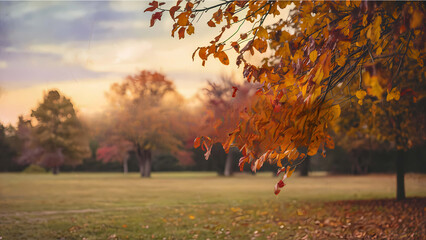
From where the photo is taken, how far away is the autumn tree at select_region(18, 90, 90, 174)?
43781 millimetres

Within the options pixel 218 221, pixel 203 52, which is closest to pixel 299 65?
pixel 203 52

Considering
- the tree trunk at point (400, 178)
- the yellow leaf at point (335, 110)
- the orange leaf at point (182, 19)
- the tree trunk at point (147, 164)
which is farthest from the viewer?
the tree trunk at point (147, 164)

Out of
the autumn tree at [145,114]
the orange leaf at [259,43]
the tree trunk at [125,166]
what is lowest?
the tree trunk at [125,166]

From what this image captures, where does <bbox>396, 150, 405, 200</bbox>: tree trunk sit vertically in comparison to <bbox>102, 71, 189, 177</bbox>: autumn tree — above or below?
below

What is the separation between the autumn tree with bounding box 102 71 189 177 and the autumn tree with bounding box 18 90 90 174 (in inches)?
283

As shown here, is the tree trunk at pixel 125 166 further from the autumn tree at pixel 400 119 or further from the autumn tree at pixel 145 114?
the autumn tree at pixel 400 119

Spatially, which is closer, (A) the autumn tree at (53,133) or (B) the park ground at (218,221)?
(B) the park ground at (218,221)

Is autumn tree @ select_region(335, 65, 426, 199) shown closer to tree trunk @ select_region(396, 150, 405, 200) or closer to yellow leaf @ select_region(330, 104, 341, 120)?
tree trunk @ select_region(396, 150, 405, 200)

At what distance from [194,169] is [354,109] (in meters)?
42.7

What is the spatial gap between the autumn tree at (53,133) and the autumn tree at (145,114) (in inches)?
283

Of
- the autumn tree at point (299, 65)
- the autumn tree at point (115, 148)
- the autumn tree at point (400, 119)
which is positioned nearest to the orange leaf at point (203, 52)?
the autumn tree at point (299, 65)

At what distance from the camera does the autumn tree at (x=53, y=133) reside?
1724 inches

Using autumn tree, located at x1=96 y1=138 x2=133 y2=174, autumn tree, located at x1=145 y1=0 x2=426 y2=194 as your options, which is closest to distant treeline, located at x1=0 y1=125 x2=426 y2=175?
autumn tree, located at x1=96 y1=138 x2=133 y2=174

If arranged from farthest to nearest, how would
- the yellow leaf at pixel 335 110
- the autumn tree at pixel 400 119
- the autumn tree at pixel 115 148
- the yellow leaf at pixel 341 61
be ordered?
the autumn tree at pixel 115 148 → the autumn tree at pixel 400 119 → the yellow leaf at pixel 341 61 → the yellow leaf at pixel 335 110
